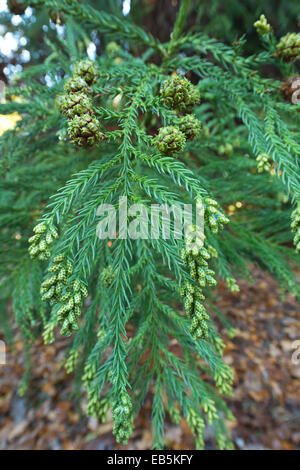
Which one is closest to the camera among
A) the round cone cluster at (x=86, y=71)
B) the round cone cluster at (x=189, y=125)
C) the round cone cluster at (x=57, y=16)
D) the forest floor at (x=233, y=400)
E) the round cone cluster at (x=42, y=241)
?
the round cone cluster at (x=42, y=241)

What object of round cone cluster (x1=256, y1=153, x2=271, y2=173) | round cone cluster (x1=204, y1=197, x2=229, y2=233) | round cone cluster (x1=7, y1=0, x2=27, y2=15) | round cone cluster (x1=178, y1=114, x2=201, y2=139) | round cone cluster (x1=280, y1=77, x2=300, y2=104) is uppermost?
round cone cluster (x1=7, y1=0, x2=27, y2=15)

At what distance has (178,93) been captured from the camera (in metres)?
0.85

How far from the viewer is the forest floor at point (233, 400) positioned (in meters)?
2.17

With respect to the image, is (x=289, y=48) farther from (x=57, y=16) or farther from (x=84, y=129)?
(x=57, y=16)

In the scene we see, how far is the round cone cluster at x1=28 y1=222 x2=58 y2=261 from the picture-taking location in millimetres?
670

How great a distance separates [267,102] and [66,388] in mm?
2852

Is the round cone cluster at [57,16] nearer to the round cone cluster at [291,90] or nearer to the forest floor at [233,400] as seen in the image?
the round cone cluster at [291,90]

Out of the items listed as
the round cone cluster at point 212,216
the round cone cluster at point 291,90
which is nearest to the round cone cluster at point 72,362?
the round cone cluster at point 212,216

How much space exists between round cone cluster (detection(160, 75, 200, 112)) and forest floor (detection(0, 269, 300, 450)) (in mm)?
2034

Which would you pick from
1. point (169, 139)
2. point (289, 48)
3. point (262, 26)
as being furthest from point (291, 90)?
point (169, 139)

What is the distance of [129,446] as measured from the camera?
2.14m

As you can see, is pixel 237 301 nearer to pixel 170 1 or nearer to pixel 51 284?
pixel 51 284

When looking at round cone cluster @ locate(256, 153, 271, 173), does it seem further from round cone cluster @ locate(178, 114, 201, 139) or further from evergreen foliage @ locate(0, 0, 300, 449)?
round cone cluster @ locate(178, 114, 201, 139)

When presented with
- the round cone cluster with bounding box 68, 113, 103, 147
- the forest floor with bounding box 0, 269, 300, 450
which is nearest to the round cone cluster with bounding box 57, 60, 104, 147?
the round cone cluster with bounding box 68, 113, 103, 147
